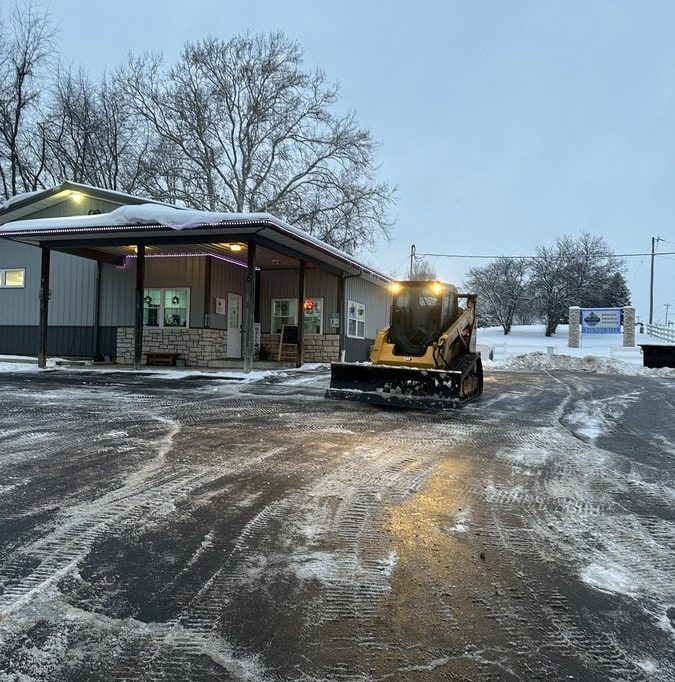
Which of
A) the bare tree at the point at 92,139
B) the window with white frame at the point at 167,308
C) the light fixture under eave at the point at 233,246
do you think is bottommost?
the window with white frame at the point at 167,308

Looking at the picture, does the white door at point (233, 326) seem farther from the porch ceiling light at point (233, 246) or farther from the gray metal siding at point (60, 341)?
the gray metal siding at point (60, 341)

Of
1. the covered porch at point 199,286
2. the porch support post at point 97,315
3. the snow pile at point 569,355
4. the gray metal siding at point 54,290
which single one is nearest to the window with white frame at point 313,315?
the covered porch at point 199,286

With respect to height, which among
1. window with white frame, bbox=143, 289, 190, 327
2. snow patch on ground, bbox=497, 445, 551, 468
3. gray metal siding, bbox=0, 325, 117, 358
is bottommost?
snow patch on ground, bbox=497, 445, 551, 468

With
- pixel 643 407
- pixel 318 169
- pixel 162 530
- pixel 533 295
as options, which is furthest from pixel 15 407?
pixel 533 295

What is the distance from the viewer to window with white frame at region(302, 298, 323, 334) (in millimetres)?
18969

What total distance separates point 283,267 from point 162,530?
16099 millimetres

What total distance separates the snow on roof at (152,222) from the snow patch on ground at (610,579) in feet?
35.8

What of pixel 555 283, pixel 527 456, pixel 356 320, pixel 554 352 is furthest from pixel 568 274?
pixel 527 456

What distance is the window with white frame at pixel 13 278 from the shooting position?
19578 millimetres

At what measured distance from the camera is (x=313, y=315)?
19094mm

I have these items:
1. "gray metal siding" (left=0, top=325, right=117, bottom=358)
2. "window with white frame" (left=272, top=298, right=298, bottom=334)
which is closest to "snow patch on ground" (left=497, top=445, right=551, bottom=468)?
"window with white frame" (left=272, top=298, right=298, bottom=334)

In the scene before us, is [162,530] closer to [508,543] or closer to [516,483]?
[508,543]

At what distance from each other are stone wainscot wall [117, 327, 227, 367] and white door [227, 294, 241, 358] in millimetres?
330

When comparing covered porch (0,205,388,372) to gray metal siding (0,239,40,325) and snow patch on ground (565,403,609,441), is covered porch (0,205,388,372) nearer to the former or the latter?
gray metal siding (0,239,40,325)
